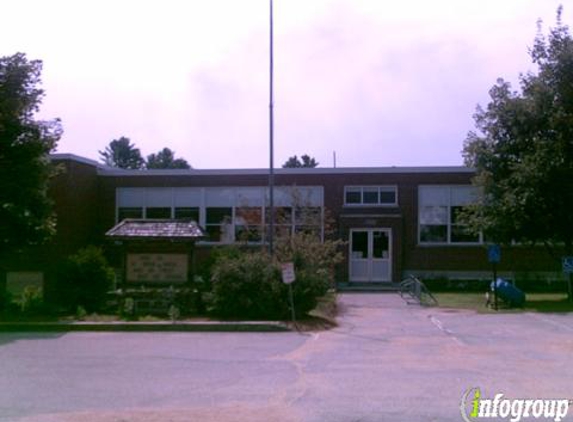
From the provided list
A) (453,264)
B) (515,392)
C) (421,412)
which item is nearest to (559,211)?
(453,264)

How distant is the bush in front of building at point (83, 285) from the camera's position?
22.6m

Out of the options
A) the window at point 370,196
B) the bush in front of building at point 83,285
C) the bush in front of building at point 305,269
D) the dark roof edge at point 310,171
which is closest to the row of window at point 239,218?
the dark roof edge at point 310,171

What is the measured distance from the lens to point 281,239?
79.0ft

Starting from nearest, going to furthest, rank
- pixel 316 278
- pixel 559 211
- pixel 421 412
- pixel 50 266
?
1. pixel 421 412
2. pixel 316 278
3. pixel 559 211
4. pixel 50 266

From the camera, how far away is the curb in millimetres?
18844

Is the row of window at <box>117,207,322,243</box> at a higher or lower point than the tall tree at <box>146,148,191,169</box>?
lower

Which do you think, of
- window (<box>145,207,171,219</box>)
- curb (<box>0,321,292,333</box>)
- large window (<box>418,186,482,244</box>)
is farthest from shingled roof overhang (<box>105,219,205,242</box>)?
→ large window (<box>418,186,482,244</box>)

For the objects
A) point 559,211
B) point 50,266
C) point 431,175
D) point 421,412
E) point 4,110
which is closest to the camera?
point 421,412

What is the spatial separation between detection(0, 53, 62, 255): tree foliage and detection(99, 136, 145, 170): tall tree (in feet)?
282

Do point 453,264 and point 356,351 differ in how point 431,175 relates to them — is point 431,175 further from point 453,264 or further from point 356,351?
point 356,351

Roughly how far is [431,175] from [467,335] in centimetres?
1771

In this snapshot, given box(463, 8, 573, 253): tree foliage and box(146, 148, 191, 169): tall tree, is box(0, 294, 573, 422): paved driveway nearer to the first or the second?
box(463, 8, 573, 253): tree foliage

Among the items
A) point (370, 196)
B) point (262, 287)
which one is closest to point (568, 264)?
point (370, 196)

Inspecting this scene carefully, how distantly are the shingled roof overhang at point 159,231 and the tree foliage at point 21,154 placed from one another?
92.8 inches
